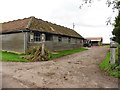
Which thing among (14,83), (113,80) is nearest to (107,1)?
(113,80)

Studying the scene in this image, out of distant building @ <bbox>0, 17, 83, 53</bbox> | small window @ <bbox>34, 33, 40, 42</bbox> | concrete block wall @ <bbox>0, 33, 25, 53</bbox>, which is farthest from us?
small window @ <bbox>34, 33, 40, 42</bbox>

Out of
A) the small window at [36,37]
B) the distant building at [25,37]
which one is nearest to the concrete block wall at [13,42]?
the distant building at [25,37]

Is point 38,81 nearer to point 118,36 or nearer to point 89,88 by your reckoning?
point 89,88

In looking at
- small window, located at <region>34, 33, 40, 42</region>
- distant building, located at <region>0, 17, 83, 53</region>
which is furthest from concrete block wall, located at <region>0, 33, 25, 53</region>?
small window, located at <region>34, 33, 40, 42</region>

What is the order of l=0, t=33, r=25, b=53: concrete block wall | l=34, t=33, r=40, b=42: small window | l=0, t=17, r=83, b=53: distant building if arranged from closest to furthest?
l=0, t=17, r=83, b=53: distant building
l=0, t=33, r=25, b=53: concrete block wall
l=34, t=33, r=40, b=42: small window

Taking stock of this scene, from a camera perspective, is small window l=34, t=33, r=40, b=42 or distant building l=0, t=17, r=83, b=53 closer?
distant building l=0, t=17, r=83, b=53

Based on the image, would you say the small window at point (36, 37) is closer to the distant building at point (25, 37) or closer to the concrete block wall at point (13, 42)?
the distant building at point (25, 37)

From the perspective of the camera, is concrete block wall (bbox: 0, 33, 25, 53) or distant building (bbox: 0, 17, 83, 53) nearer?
distant building (bbox: 0, 17, 83, 53)

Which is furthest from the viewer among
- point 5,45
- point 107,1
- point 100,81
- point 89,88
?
point 5,45

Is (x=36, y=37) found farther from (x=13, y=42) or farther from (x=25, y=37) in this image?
(x=13, y=42)

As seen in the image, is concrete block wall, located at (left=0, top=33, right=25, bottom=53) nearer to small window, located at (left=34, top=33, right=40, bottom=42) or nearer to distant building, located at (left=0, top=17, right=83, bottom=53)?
distant building, located at (left=0, top=17, right=83, bottom=53)

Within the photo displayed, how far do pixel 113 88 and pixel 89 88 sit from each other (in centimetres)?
112

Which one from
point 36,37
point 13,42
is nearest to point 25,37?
point 36,37

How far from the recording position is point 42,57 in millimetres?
19625
